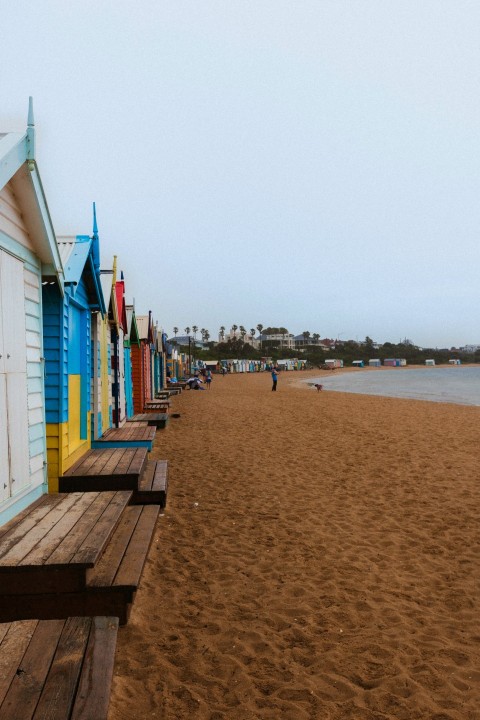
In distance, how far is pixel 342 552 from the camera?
18.7ft

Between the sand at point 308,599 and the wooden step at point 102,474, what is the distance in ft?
2.83

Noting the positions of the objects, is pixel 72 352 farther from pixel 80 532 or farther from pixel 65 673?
pixel 65 673

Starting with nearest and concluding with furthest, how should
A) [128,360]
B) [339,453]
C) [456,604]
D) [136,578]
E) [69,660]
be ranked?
[69,660] < [136,578] < [456,604] < [339,453] < [128,360]

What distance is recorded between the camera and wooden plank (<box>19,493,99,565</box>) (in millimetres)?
3680

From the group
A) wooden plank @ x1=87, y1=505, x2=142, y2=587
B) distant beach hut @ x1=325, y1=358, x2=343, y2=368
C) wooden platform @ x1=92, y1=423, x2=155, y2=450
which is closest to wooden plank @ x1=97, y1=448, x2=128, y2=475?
wooden plank @ x1=87, y1=505, x2=142, y2=587

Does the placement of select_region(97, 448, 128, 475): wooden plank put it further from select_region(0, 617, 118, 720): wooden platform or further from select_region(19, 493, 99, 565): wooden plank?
select_region(0, 617, 118, 720): wooden platform

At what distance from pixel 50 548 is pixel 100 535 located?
418 millimetres

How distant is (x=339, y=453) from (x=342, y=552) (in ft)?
20.2

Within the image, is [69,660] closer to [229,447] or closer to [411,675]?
[411,675]

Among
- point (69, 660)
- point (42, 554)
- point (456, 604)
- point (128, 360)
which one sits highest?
point (128, 360)

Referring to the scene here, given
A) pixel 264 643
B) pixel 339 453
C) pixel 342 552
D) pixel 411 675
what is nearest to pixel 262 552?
pixel 342 552

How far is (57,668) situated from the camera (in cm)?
291

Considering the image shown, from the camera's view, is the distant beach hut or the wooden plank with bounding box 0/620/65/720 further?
the distant beach hut

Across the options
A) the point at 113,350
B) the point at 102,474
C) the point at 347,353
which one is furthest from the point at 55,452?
the point at 347,353
